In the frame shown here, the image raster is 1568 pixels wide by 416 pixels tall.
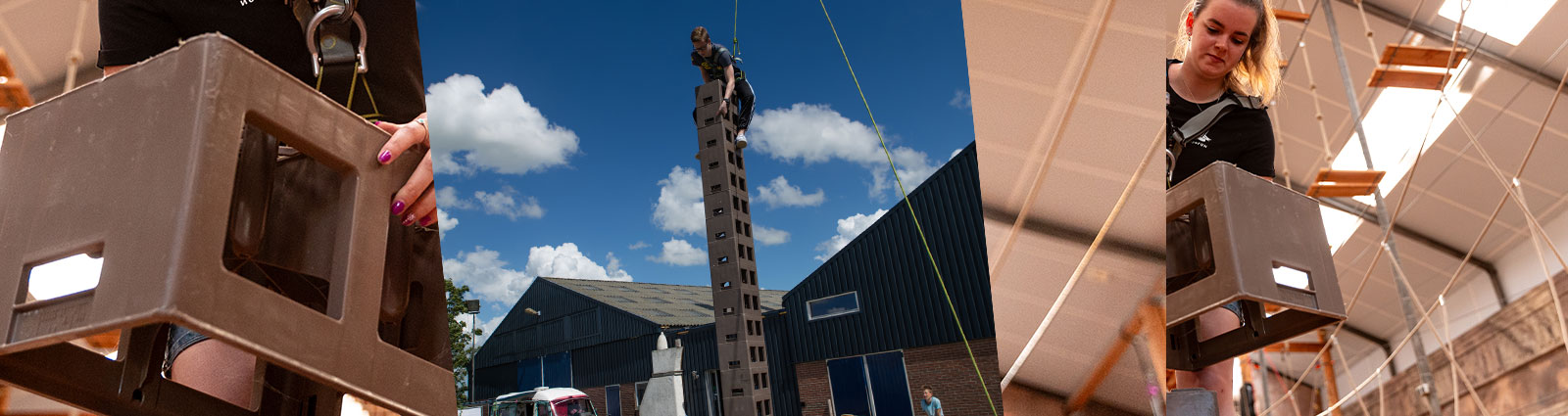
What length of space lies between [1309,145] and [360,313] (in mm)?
900

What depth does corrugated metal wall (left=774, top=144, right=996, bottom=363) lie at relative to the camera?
21.7 inches

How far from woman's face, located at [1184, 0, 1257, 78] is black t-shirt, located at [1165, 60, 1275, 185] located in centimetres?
2

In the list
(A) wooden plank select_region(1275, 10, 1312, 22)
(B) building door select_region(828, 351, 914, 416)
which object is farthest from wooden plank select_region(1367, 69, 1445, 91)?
(B) building door select_region(828, 351, 914, 416)

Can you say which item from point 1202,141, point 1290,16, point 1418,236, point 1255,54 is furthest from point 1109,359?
point 1418,236

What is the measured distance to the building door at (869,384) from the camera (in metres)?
0.73

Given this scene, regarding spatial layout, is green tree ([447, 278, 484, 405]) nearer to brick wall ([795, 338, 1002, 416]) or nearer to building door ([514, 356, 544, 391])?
building door ([514, 356, 544, 391])

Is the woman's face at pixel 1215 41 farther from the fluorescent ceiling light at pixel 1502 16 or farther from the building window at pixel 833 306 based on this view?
the fluorescent ceiling light at pixel 1502 16

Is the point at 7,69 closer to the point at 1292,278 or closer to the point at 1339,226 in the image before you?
the point at 1292,278

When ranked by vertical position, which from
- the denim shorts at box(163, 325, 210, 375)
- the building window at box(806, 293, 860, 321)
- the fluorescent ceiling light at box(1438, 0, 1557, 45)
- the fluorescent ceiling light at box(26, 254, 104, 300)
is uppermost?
the fluorescent ceiling light at box(1438, 0, 1557, 45)

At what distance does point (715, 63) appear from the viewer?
0.63m

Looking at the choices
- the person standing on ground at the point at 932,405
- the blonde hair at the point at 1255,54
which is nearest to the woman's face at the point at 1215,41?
the blonde hair at the point at 1255,54

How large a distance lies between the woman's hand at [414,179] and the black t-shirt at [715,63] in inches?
9.4

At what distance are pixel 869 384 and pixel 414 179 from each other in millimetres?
521

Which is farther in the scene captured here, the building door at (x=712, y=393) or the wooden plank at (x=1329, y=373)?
the wooden plank at (x=1329, y=373)
